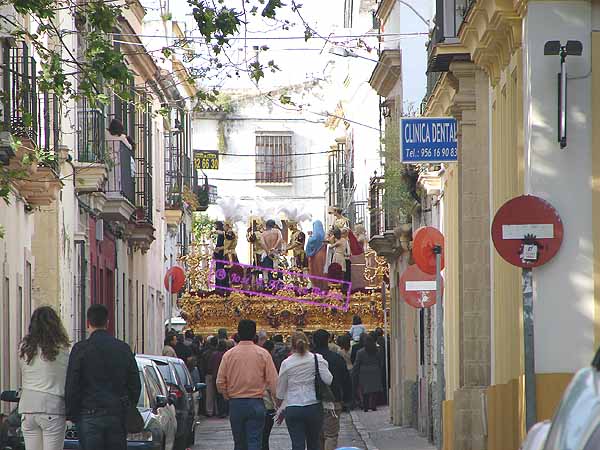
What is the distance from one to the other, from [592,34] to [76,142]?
18.6 meters

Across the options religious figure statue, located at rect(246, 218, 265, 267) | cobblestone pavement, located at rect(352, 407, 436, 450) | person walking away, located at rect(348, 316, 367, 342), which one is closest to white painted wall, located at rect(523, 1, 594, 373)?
cobblestone pavement, located at rect(352, 407, 436, 450)

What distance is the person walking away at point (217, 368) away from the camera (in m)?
35.4

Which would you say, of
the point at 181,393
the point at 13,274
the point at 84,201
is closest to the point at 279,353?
the point at 84,201

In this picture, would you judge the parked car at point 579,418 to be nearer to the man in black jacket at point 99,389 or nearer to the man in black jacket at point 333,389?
the man in black jacket at point 99,389

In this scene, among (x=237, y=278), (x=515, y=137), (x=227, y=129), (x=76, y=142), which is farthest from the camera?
(x=227, y=129)

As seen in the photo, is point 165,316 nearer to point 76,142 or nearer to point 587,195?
point 76,142

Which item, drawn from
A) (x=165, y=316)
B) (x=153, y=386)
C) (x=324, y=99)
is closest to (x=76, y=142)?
(x=153, y=386)

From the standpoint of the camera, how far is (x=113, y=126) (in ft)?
108

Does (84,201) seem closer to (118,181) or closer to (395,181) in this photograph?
(118,181)

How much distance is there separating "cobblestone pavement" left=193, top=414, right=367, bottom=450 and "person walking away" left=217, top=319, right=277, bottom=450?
24.1ft

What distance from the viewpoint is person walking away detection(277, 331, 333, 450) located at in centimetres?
1741

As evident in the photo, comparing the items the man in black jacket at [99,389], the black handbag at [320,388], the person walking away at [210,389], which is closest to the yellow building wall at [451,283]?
the black handbag at [320,388]

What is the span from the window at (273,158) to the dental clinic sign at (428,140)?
5746 cm

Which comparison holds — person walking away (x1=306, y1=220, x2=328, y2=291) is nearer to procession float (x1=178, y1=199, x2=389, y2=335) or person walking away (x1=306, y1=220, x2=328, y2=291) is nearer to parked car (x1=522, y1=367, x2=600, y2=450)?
procession float (x1=178, y1=199, x2=389, y2=335)
